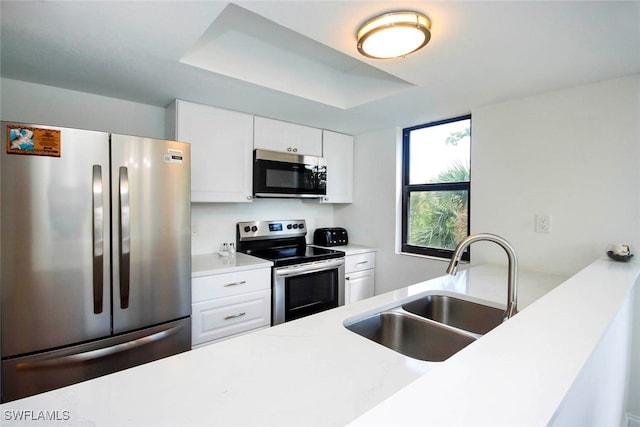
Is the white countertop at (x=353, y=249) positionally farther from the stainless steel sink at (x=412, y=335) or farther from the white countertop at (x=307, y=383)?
the white countertop at (x=307, y=383)

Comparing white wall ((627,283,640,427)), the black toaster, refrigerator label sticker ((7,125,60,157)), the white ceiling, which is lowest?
white wall ((627,283,640,427))

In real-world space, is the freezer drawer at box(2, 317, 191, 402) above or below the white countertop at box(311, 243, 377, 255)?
below

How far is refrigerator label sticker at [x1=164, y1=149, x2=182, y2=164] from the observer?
174 cm

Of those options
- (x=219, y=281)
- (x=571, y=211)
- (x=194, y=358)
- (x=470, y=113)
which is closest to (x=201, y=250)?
(x=219, y=281)

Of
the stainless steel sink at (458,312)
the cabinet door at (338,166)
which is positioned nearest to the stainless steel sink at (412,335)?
the stainless steel sink at (458,312)

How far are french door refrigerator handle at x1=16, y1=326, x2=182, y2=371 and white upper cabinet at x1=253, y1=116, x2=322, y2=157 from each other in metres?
1.59

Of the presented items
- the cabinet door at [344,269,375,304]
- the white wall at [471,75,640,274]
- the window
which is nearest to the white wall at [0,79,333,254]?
the cabinet door at [344,269,375,304]

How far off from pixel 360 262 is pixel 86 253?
2.19 m

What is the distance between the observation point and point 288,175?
2.72 m

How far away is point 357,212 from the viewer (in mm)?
3326

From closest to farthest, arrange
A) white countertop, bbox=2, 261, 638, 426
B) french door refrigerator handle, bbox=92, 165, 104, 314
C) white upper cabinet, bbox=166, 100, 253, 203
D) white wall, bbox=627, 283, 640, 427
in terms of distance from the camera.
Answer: white countertop, bbox=2, 261, 638, 426
french door refrigerator handle, bbox=92, 165, 104, 314
white wall, bbox=627, 283, 640, 427
white upper cabinet, bbox=166, 100, 253, 203

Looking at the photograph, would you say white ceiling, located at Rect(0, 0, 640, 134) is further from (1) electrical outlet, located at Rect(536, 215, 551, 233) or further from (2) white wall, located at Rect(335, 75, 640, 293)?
(1) electrical outlet, located at Rect(536, 215, 551, 233)

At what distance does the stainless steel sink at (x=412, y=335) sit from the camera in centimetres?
112

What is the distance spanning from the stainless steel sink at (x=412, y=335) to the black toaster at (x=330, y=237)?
193cm
